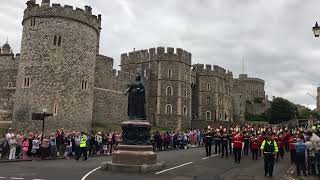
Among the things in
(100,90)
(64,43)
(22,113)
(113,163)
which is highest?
(64,43)

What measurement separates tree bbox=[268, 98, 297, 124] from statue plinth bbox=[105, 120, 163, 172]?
78845 mm

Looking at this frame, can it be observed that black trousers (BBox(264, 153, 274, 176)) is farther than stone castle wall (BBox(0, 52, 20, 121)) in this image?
No

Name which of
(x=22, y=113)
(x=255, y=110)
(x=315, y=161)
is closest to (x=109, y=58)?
(x=22, y=113)

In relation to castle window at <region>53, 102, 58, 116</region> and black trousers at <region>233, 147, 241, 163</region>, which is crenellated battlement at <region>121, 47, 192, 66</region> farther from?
black trousers at <region>233, 147, 241, 163</region>

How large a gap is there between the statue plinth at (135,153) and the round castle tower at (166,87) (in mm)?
41136

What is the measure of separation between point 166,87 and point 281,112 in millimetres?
42049

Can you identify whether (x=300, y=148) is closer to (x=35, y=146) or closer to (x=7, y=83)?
(x=35, y=146)

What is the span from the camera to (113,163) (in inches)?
679

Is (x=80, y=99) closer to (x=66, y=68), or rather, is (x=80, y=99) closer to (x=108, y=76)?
(x=66, y=68)

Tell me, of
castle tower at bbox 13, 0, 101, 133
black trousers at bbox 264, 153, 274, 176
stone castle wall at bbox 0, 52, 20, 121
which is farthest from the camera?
stone castle wall at bbox 0, 52, 20, 121

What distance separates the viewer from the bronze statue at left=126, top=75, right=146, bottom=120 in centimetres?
1847

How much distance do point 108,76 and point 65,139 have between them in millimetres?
25498

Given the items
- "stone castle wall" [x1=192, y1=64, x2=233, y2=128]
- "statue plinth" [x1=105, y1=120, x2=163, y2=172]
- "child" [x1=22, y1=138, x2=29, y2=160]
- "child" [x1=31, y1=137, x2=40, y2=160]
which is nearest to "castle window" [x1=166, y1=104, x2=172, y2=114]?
"stone castle wall" [x1=192, y1=64, x2=233, y2=128]

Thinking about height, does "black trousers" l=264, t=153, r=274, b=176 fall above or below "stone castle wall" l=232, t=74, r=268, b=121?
below
